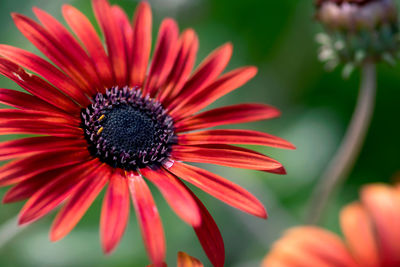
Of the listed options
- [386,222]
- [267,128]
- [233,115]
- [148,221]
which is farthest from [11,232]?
[267,128]

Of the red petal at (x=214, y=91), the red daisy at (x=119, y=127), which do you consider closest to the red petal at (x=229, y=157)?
the red daisy at (x=119, y=127)

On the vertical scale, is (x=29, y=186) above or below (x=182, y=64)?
below

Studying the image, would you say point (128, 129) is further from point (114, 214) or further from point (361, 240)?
point (361, 240)

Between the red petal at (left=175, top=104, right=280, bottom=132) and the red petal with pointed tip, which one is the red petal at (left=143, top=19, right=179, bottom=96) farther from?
the red petal with pointed tip

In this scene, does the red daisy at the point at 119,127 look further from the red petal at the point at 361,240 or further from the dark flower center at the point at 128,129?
the red petal at the point at 361,240

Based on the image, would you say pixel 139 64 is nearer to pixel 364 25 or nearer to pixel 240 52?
pixel 364 25

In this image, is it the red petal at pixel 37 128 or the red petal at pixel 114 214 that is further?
the red petal at pixel 37 128
